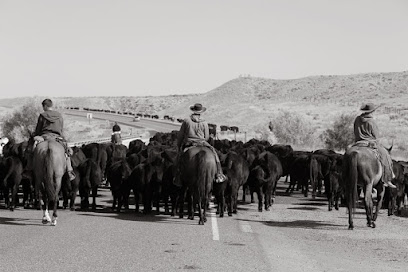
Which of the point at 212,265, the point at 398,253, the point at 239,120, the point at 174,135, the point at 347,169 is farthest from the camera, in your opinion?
the point at 239,120

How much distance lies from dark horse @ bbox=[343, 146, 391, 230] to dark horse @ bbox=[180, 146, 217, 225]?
9.52 ft

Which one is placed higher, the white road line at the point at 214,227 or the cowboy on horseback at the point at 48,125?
the cowboy on horseback at the point at 48,125

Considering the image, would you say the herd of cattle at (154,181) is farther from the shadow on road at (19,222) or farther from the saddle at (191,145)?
the shadow on road at (19,222)

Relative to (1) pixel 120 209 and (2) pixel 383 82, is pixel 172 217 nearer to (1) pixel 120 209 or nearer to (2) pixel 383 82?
(1) pixel 120 209

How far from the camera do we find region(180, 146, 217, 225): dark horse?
49.2ft

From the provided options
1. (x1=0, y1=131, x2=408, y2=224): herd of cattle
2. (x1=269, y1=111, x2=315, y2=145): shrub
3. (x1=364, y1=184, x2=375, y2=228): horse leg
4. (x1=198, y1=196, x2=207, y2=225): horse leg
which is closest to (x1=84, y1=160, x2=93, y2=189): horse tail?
(x1=0, y1=131, x2=408, y2=224): herd of cattle

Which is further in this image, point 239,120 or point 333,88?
point 333,88

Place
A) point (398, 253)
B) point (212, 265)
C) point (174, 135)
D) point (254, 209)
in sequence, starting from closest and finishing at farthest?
point (212, 265) < point (398, 253) < point (254, 209) < point (174, 135)

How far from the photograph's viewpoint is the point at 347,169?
15.1m

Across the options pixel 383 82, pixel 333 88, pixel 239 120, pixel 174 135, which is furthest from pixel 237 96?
pixel 174 135

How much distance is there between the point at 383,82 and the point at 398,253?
157 metres

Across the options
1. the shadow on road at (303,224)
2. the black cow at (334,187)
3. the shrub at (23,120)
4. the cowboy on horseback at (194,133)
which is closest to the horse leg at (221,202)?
A: the cowboy on horseback at (194,133)

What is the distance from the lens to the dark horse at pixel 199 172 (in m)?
15.0

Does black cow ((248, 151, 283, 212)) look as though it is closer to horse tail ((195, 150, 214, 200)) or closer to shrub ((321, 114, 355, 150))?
horse tail ((195, 150, 214, 200))
